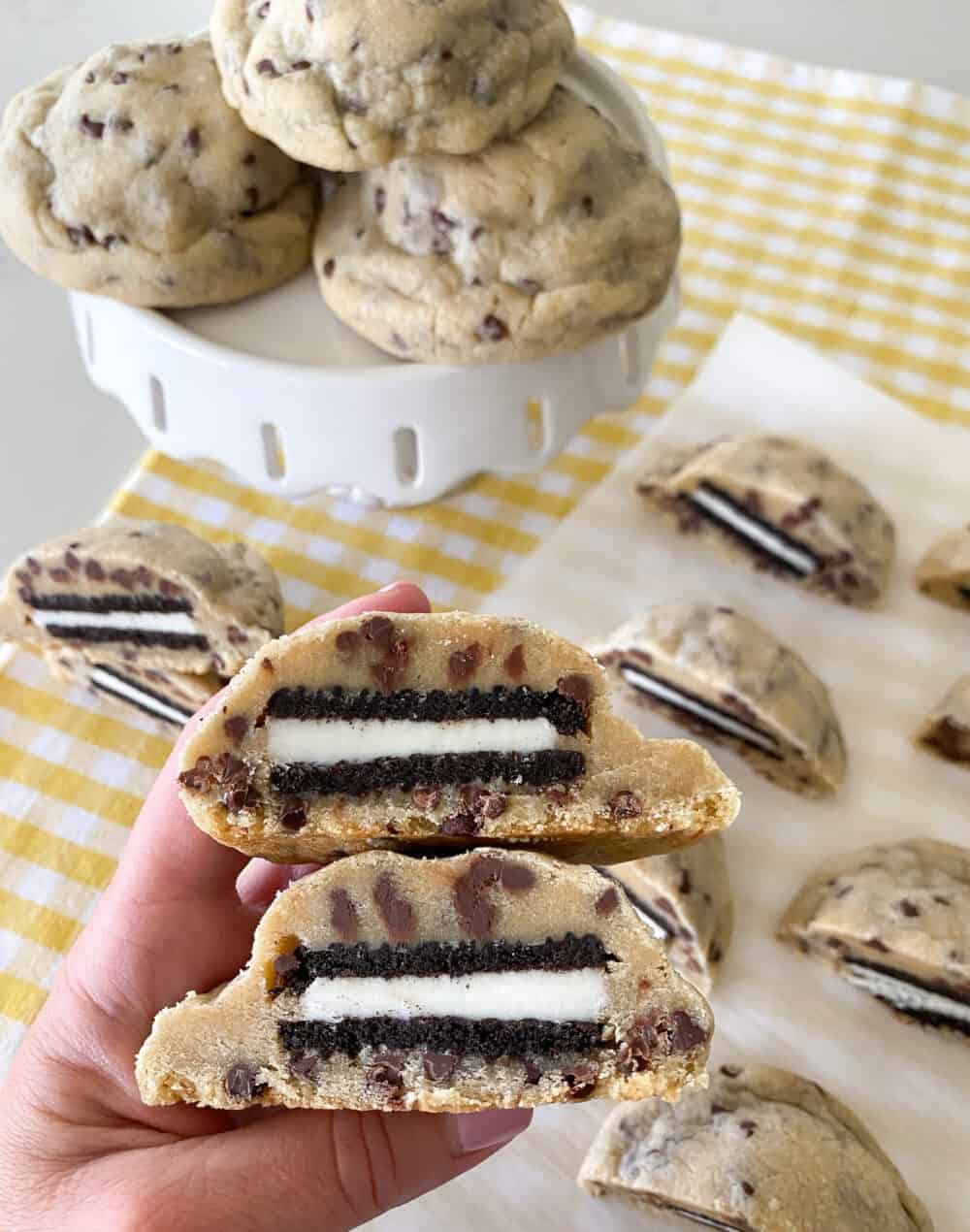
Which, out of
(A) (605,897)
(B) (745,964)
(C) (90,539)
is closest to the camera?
(A) (605,897)

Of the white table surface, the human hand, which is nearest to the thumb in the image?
the human hand

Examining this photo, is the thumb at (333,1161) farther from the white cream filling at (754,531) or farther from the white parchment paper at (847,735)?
the white cream filling at (754,531)

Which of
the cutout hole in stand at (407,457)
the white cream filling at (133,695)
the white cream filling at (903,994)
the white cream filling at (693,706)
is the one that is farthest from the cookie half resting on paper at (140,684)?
the white cream filling at (903,994)

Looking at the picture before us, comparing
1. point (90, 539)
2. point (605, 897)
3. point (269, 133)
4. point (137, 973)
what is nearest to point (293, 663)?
point (605, 897)

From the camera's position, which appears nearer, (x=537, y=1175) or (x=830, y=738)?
(x=537, y=1175)

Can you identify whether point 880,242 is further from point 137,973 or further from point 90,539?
point 137,973

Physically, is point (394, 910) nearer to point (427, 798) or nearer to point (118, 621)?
point (427, 798)
